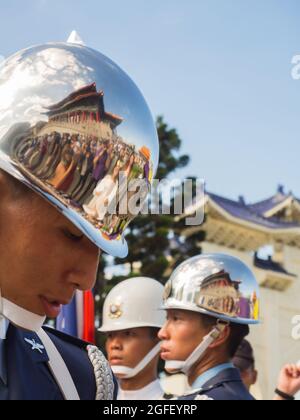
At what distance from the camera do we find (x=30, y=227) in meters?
1.47

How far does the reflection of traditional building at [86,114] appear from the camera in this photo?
154cm

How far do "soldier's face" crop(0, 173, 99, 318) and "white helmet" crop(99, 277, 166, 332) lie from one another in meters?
4.12

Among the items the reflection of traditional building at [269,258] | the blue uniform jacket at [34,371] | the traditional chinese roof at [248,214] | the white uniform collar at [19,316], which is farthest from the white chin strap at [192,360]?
the traditional chinese roof at [248,214]

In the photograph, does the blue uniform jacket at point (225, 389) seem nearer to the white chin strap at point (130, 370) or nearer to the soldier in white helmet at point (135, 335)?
the soldier in white helmet at point (135, 335)

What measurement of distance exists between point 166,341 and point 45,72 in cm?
250

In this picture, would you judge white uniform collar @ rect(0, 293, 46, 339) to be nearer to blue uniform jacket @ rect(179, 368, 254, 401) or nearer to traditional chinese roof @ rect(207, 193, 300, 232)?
blue uniform jacket @ rect(179, 368, 254, 401)

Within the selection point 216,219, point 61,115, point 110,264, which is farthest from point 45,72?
point 216,219

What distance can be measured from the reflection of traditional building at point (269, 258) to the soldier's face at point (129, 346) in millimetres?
15793

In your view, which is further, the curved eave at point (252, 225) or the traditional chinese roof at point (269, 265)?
the traditional chinese roof at point (269, 265)

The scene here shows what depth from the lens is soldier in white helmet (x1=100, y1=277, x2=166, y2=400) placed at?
5152 mm

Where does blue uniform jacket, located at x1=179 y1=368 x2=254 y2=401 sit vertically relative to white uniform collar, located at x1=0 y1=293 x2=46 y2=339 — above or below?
below

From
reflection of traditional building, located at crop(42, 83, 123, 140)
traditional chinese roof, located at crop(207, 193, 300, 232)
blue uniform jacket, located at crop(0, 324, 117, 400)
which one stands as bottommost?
blue uniform jacket, located at crop(0, 324, 117, 400)

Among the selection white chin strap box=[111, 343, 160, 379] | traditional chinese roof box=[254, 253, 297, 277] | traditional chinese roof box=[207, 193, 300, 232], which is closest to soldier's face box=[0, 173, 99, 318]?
white chin strap box=[111, 343, 160, 379]

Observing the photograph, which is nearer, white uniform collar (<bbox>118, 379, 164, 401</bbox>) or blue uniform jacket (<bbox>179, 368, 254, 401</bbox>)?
blue uniform jacket (<bbox>179, 368, 254, 401</bbox>)
